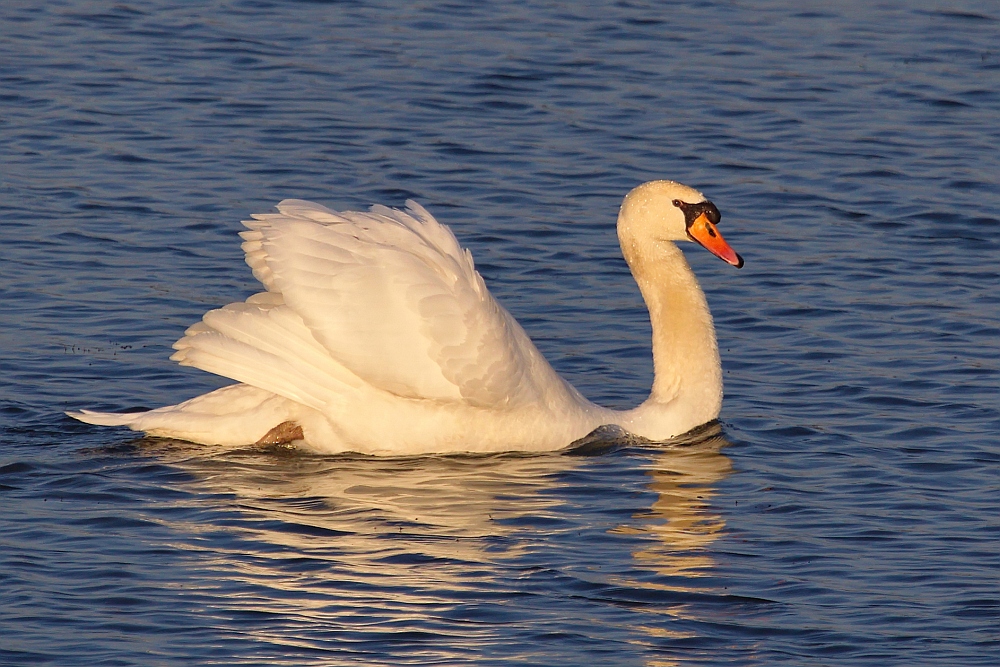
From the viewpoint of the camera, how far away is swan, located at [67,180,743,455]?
33.8 ft

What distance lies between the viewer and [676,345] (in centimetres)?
1148

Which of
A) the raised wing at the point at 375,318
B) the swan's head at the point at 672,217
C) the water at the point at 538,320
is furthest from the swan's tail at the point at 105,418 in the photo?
the swan's head at the point at 672,217

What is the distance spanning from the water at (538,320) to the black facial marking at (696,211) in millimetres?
1216

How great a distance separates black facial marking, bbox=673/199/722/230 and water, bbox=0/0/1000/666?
1216mm

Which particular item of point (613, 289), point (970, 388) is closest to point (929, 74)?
point (613, 289)

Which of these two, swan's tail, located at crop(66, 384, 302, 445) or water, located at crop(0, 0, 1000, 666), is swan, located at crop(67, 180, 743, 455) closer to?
swan's tail, located at crop(66, 384, 302, 445)

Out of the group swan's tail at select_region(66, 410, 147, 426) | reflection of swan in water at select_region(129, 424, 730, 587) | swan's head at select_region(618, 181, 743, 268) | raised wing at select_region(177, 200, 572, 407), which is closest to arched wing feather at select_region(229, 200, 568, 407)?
raised wing at select_region(177, 200, 572, 407)

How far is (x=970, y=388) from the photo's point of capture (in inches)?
463

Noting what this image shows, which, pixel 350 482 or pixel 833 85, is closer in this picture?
pixel 350 482

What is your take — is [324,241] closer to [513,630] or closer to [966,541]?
[513,630]

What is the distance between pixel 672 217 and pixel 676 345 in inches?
30.5

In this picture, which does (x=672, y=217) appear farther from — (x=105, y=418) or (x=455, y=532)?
(x=105, y=418)

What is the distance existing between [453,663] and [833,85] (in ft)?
38.4

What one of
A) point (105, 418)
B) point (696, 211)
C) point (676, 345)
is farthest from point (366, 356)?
point (696, 211)
